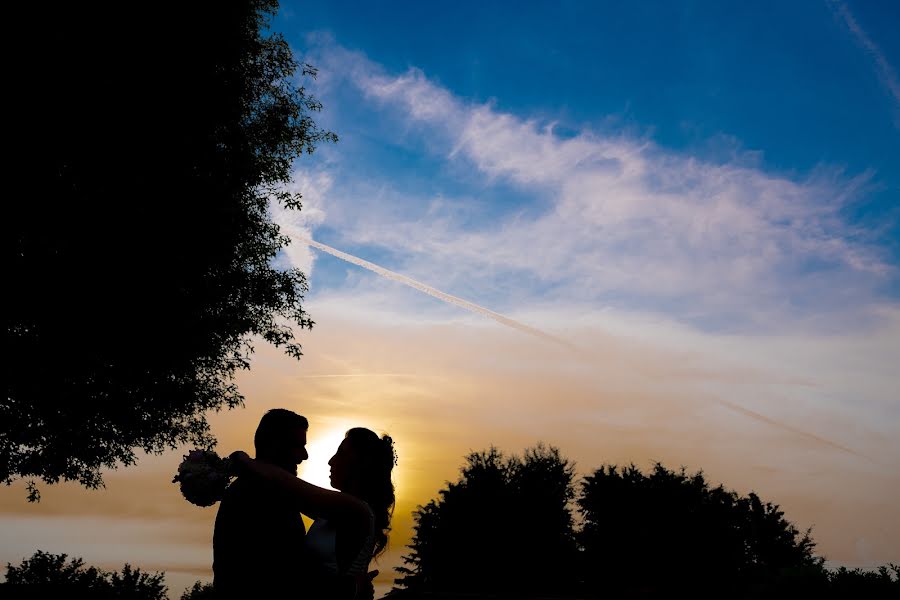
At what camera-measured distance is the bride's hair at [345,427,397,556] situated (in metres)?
4.28

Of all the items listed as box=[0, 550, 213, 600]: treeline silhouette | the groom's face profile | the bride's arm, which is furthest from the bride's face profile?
box=[0, 550, 213, 600]: treeline silhouette

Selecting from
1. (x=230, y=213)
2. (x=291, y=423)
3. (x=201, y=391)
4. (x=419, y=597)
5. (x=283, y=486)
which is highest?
(x=230, y=213)

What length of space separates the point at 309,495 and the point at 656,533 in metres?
65.2

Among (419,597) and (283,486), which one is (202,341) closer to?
(419,597)

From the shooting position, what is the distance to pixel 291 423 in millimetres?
4055

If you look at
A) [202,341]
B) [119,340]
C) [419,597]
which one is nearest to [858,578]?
[419,597]

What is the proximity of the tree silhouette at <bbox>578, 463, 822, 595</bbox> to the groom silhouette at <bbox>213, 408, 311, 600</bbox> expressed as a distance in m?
61.4

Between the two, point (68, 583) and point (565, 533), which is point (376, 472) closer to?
point (68, 583)

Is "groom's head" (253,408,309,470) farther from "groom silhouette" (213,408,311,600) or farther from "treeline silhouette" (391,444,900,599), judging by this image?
"treeline silhouette" (391,444,900,599)

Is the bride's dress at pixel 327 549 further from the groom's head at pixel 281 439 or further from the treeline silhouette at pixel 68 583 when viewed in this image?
the treeline silhouette at pixel 68 583

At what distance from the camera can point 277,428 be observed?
4.01 metres

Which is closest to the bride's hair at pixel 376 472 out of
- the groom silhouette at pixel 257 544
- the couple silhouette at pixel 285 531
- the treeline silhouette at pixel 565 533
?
the couple silhouette at pixel 285 531

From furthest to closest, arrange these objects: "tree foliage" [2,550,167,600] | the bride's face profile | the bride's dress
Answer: "tree foliage" [2,550,167,600]
the bride's face profile
the bride's dress

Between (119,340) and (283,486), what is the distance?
1271 centimetres
